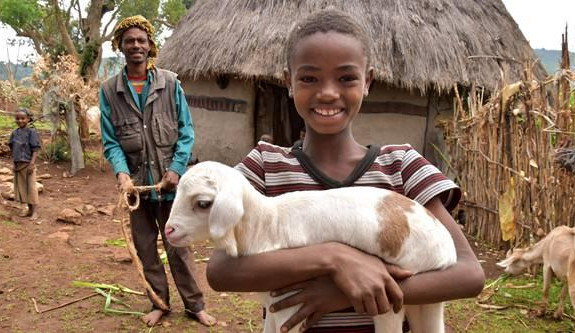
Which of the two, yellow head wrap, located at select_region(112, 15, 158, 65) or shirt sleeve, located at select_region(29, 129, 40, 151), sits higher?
yellow head wrap, located at select_region(112, 15, 158, 65)

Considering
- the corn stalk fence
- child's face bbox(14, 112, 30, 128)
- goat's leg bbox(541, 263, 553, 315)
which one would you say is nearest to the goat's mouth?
the corn stalk fence

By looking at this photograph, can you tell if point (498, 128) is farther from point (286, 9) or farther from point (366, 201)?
point (366, 201)

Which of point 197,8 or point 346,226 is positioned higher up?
point 197,8

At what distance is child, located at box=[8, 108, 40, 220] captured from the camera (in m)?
6.82

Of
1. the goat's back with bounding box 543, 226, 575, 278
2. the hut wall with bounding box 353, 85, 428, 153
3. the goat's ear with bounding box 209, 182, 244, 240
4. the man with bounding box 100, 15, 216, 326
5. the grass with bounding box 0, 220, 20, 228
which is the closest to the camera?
the goat's ear with bounding box 209, 182, 244, 240

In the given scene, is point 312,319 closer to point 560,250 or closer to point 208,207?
point 208,207

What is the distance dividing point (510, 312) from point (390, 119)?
431 centimetres

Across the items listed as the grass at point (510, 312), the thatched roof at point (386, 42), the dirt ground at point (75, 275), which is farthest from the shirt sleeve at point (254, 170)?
the thatched roof at point (386, 42)

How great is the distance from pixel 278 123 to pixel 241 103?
88 centimetres

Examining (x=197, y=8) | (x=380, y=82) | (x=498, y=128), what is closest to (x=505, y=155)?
(x=498, y=128)

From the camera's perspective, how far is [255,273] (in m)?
1.33

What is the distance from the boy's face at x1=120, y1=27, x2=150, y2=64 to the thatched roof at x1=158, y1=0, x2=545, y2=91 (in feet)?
13.2

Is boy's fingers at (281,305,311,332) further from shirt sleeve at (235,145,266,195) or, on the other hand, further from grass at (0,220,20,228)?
grass at (0,220,20,228)

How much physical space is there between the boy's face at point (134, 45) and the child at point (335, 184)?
2.51 metres
